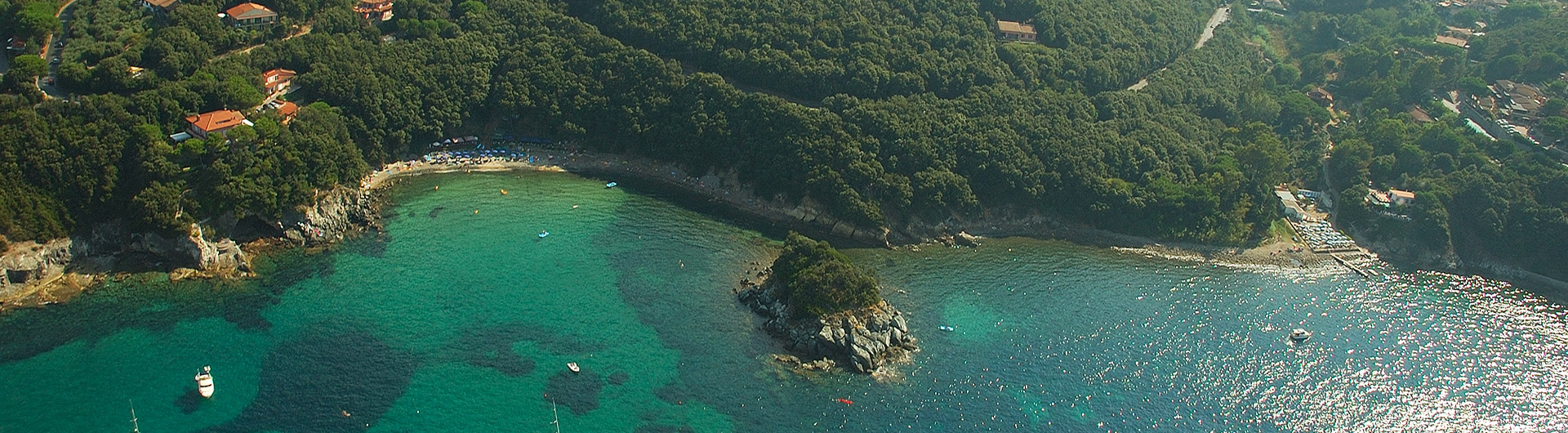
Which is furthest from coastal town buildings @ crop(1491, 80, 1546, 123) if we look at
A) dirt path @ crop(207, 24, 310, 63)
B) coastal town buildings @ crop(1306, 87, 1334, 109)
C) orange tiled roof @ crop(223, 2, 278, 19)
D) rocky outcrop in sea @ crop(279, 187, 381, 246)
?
orange tiled roof @ crop(223, 2, 278, 19)

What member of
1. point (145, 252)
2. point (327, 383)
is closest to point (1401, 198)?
point (327, 383)

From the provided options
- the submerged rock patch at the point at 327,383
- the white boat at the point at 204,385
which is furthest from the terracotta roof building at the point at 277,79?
the white boat at the point at 204,385

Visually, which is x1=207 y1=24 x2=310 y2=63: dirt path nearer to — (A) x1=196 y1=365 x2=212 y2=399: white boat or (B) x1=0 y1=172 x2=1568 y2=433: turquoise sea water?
(B) x1=0 y1=172 x2=1568 y2=433: turquoise sea water

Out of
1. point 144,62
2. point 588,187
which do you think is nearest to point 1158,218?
point 588,187

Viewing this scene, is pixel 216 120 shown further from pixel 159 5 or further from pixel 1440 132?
A: pixel 1440 132

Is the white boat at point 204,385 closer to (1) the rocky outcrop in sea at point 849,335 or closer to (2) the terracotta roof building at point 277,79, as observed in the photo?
(1) the rocky outcrop in sea at point 849,335

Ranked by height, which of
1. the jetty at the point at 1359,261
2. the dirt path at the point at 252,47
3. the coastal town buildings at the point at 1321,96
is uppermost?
the coastal town buildings at the point at 1321,96

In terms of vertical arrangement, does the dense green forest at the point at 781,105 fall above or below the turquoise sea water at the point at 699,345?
above
